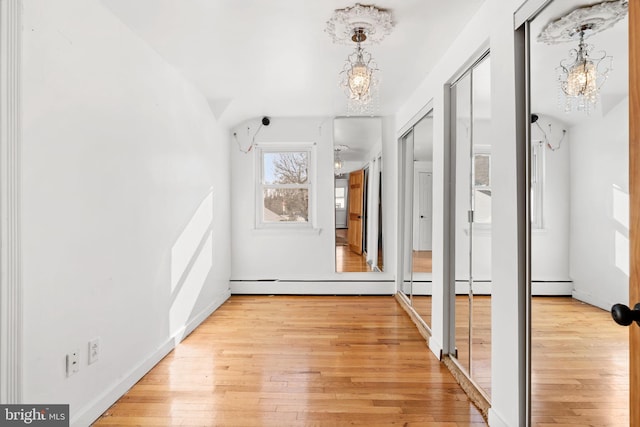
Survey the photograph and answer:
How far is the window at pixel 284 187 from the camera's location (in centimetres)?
500

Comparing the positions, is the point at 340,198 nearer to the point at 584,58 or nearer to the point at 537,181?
the point at 537,181

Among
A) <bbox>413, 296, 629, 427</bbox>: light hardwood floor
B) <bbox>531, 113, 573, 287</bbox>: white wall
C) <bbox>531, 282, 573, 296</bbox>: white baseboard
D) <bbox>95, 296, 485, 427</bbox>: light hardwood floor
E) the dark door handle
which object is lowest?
<bbox>95, 296, 485, 427</bbox>: light hardwood floor

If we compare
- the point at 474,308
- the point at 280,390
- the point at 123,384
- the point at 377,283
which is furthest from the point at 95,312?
the point at 377,283

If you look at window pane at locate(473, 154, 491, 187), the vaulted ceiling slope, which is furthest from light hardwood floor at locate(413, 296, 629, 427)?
the vaulted ceiling slope

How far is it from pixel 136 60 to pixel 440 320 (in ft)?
9.45

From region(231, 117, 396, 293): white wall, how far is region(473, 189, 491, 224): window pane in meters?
2.61

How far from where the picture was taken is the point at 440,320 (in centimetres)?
283

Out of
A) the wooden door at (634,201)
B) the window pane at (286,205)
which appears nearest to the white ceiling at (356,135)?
the window pane at (286,205)

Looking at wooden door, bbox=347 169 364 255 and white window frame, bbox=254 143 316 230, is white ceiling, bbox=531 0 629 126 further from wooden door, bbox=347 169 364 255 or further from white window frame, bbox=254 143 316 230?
white window frame, bbox=254 143 316 230

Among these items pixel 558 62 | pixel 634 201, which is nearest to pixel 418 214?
pixel 558 62

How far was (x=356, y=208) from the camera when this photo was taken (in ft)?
15.8

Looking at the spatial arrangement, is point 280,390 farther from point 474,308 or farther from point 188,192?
point 188,192

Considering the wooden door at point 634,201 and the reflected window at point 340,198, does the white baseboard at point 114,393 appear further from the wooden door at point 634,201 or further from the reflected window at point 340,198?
the reflected window at point 340,198

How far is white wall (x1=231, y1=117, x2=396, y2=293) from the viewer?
491 cm
